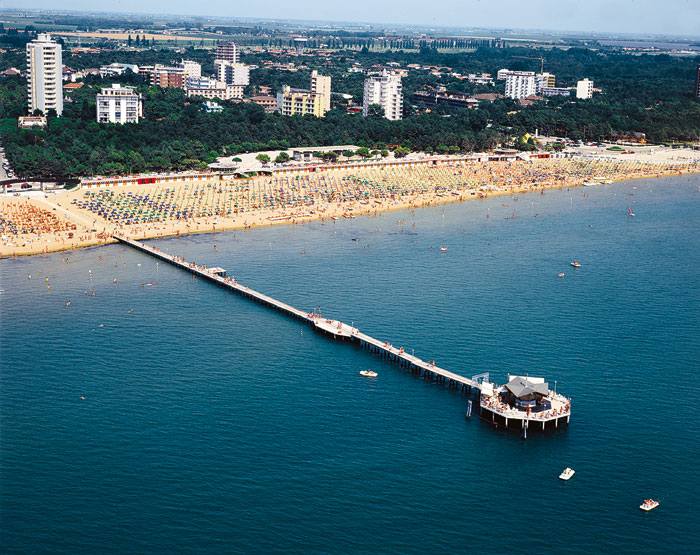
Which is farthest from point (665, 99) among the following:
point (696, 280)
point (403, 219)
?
point (696, 280)

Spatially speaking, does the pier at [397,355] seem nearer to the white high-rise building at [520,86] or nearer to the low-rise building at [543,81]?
the white high-rise building at [520,86]

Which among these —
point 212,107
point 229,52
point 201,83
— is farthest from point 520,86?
point 212,107

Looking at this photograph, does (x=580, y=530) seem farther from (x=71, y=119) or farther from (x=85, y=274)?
(x=71, y=119)

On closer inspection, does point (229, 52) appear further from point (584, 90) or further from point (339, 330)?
point (339, 330)

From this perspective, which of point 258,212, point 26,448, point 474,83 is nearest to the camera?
point 26,448

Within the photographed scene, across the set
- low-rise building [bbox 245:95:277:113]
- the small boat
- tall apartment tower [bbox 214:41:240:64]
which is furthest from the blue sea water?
tall apartment tower [bbox 214:41:240:64]
